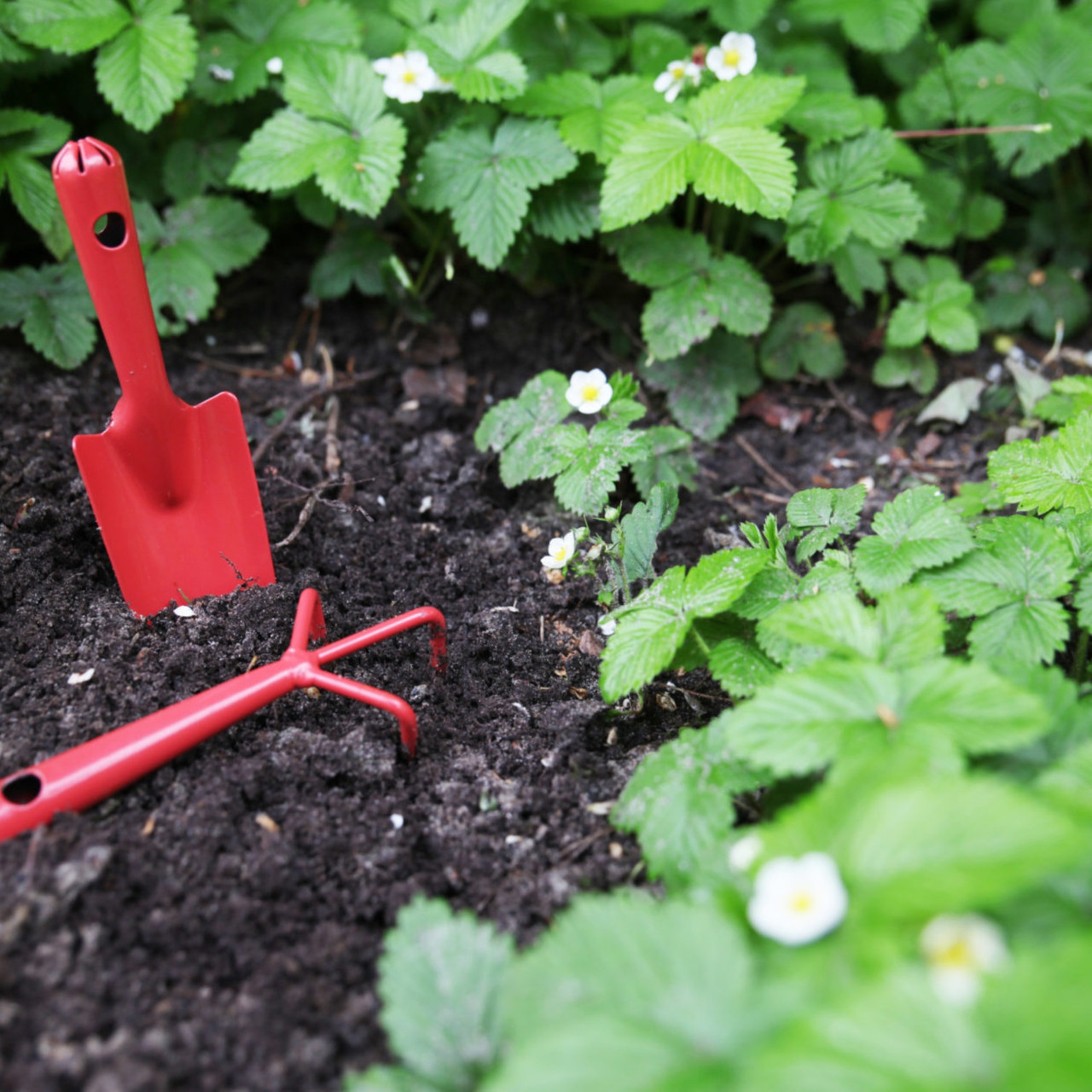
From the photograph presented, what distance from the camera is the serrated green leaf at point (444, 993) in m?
0.87

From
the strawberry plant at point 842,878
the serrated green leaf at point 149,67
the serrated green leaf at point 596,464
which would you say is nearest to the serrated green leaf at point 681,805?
the strawberry plant at point 842,878

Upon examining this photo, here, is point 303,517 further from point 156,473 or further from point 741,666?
point 741,666

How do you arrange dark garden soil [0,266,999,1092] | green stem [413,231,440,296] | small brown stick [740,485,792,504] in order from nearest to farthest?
dark garden soil [0,266,999,1092]
small brown stick [740,485,792,504]
green stem [413,231,440,296]

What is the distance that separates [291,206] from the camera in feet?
8.02

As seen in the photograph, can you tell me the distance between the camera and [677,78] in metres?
2.03

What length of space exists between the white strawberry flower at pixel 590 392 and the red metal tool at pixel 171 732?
536mm

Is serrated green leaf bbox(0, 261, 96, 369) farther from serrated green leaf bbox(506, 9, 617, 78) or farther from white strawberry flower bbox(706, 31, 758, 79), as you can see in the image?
white strawberry flower bbox(706, 31, 758, 79)

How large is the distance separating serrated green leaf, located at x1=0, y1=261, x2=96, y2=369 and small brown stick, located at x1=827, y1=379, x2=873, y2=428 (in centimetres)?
181

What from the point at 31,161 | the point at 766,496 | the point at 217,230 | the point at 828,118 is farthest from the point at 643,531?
the point at 31,161

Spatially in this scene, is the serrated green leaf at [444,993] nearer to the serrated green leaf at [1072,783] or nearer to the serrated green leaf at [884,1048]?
the serrated green leaf at [884,1048]

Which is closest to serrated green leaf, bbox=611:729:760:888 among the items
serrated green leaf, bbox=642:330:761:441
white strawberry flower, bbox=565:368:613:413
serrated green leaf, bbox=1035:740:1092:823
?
serrated green leaf, bbox=1035:740:1092:823

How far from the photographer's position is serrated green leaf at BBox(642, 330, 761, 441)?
2150mm

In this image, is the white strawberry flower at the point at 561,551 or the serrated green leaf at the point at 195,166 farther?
the serrated green leaf at the point at 195,166

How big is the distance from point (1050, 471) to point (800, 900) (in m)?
1.07
